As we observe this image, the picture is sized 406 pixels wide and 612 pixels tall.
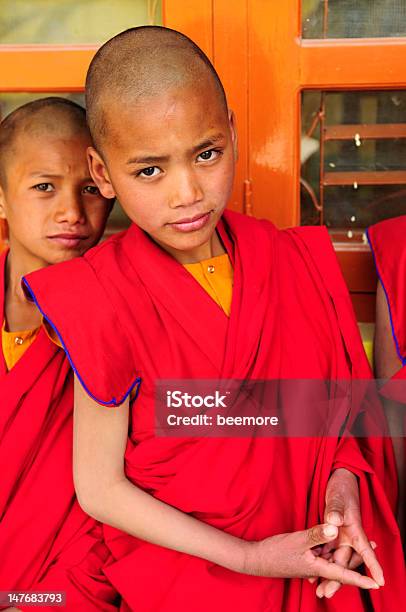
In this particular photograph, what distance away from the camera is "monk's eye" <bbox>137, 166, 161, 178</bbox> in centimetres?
129

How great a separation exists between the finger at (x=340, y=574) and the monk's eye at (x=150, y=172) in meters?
0.73

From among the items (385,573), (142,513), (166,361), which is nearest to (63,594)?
(142,513)

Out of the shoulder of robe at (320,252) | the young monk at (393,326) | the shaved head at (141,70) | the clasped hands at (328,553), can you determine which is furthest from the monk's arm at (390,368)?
the shaved head at (141,70)

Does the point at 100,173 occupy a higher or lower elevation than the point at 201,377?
higher

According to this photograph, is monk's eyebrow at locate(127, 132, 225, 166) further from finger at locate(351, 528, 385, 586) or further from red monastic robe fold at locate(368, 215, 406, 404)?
finger at locate(351, 528, 385, 586)

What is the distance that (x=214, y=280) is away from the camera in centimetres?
147

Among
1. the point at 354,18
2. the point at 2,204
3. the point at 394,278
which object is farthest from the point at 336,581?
the point at 354,18

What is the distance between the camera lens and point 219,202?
4.38 feet

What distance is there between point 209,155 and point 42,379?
581 mm

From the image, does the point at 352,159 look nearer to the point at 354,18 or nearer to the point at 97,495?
the point at 354,18

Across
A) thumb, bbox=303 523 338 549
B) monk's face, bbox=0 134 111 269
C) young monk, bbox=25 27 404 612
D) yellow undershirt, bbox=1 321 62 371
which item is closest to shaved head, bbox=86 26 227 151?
young monk, bbox=25 27 404 612

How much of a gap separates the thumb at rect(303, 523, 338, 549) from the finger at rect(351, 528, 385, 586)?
0.20 feet

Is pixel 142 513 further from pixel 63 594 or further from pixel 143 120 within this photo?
pixel 143 120

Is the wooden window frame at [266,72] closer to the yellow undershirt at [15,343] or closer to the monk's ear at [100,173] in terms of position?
the monk's ear at [100,173]
